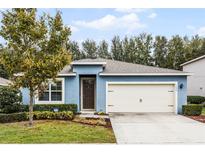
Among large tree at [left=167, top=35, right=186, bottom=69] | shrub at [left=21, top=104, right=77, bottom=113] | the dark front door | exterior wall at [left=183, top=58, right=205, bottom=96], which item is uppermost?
large tree at [left=167, top=35, right=186, bottom=69]

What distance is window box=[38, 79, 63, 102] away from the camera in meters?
19.8

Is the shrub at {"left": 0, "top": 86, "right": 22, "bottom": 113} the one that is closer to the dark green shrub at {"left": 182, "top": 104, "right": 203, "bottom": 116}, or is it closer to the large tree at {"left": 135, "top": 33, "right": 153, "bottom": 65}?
the dark green shrub at {"left": 182, "top": 104, "right": 203, "bottom": 116}

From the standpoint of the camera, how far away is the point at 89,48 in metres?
50.5

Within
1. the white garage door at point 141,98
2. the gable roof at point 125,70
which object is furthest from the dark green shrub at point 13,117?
the white garage door at point 141,98

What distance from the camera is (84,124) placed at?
14828 millimetres

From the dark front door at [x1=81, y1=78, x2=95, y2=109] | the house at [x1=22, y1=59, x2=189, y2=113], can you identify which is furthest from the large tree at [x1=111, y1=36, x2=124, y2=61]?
the house at [x1=22, y1=59, x2=189, y2=113]

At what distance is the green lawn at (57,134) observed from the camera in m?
11.0

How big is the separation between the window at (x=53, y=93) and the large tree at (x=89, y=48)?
98.6ft

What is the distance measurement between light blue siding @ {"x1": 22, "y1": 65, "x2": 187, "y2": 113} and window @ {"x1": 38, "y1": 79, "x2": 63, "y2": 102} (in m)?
0.34

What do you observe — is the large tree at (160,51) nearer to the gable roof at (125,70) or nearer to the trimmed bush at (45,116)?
the gable roof at (125,70)

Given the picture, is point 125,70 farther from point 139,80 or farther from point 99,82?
point 99,82

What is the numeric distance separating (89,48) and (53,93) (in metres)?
31.0

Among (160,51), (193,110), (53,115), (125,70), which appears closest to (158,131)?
(53,115)
